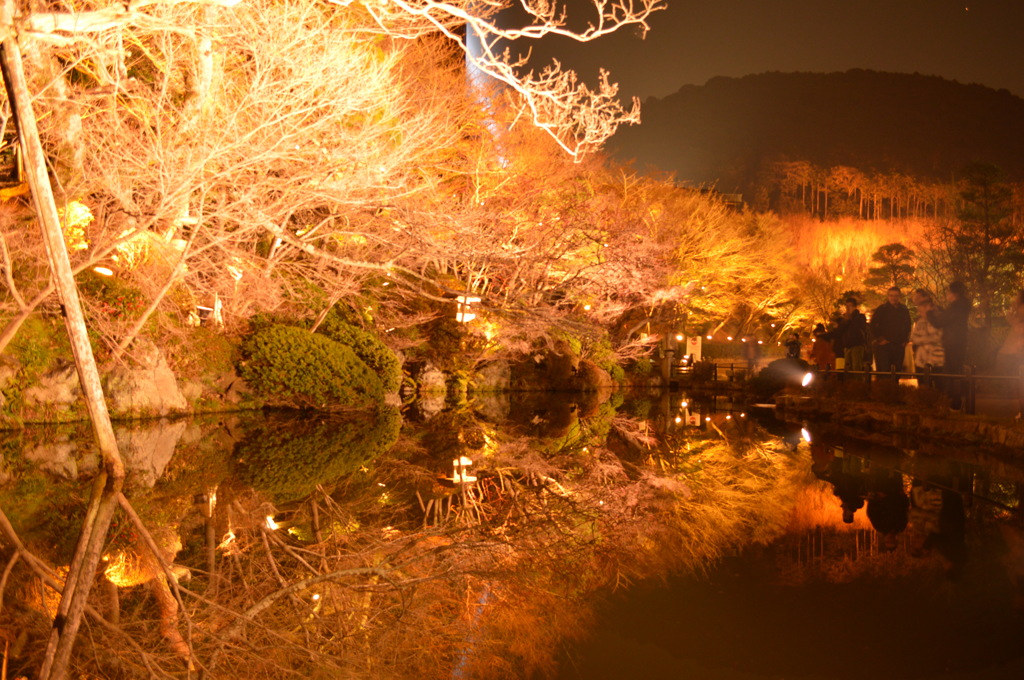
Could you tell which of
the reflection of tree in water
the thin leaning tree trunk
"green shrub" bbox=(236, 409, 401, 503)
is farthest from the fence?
the thin leaning tree trunk

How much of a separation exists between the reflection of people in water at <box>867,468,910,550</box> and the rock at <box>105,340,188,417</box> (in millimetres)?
11327

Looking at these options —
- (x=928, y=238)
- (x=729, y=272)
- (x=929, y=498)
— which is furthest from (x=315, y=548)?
(x=729, y=272)

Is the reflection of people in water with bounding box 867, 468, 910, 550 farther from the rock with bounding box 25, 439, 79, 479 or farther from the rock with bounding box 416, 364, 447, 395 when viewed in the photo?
the rock with bounding box 416, 364, 447, 395

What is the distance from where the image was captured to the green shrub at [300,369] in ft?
52.8

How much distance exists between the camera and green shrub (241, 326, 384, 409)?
1609 cm

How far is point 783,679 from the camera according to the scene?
10.4ft

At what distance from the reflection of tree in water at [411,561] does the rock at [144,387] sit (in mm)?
5446

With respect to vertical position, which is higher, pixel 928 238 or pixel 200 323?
pixel 928 238

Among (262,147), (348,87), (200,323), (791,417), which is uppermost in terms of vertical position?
(348,87)

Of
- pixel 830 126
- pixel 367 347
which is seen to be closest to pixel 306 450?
pixel 367 347

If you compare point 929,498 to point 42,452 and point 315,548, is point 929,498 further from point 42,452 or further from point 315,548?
point 42,452

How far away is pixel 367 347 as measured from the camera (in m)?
18.6

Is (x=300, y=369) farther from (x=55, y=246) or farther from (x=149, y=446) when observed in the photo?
(x=55, y=246)

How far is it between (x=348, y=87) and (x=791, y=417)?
11755 millimetres
